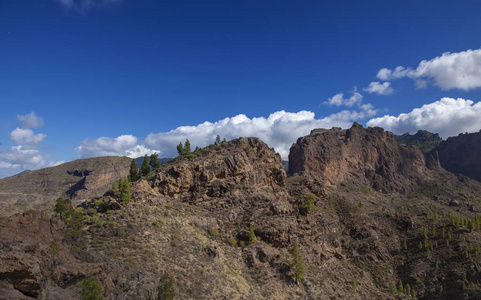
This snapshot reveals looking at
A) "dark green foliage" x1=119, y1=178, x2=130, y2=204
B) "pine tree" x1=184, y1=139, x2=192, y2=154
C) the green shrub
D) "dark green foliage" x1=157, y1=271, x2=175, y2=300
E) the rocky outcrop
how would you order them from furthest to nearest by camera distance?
"pine tree" x1=184, y1=139, x2=192, y2=154, the rocky outcrop, the green shrub, "dark green foliage" x1=119, y1=178, x2=130, y2=204, "dark green foliage" x1=157, y1=271, x2=175, y2=300

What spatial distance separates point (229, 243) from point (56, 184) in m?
154

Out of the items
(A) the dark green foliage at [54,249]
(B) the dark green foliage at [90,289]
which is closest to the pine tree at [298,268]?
(B) the dark green foliage at [90,289]

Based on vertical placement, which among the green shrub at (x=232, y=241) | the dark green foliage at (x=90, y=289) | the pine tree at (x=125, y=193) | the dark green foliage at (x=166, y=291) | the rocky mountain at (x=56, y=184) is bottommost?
the dark green foliage at (x=166, y=291)

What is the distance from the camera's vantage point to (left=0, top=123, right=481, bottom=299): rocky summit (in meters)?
36.5

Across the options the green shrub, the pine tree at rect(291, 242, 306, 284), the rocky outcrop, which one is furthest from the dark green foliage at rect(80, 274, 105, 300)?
the pine tree at rect(291, 242, 306, 284)

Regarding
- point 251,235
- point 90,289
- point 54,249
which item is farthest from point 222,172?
point 90,289

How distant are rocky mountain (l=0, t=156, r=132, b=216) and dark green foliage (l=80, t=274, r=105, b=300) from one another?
128 meters

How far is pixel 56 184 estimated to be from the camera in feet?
596

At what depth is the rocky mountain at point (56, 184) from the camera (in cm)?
15043

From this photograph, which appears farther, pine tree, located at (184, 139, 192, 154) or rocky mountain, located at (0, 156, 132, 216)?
rocky mountain, located at (0, 156, 132, 216)

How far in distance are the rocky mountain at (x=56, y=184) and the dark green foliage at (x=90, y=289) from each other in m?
128

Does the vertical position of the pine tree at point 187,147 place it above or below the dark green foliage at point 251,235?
above

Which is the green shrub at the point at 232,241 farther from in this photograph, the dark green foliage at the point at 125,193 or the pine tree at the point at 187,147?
the pine tree at the point at 187,147

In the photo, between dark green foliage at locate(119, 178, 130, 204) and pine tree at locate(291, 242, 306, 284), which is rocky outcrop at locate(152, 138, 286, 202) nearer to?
dark green foliage at locate(119, 178, 130, 204)
